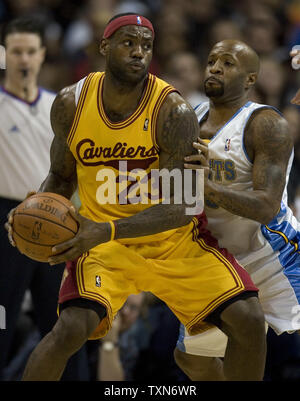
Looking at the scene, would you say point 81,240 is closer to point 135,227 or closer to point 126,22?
point 135,227

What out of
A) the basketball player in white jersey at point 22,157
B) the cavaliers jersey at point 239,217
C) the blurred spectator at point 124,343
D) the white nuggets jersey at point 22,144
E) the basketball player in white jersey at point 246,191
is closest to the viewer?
the basketball player in white jersey at point 246,191

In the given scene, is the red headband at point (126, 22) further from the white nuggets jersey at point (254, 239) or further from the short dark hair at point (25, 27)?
the short dark hair at point (25, 27)

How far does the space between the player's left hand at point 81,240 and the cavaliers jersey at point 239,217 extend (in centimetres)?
77

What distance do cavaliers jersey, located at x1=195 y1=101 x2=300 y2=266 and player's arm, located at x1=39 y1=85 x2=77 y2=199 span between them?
2.48 ft

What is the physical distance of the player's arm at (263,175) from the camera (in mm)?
4082

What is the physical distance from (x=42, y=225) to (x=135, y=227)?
453mm

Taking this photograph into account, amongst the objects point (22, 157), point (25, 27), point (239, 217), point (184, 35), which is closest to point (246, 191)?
point (239, 217)

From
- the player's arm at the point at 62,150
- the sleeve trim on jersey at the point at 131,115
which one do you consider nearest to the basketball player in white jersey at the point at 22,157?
the player's arm at the point at 62,150

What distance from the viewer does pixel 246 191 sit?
418 cm

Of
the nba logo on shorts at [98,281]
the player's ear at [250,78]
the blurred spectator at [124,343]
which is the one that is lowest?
the blurred spectator at [124,343]

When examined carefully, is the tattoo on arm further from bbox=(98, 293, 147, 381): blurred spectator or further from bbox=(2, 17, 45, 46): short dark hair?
bbox=(2, 17, 45, 46): short dark hair
